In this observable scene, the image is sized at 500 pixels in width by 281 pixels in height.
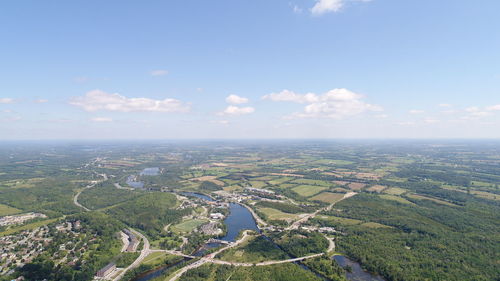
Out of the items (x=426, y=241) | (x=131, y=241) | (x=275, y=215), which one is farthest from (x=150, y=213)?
(x=426, y=241)

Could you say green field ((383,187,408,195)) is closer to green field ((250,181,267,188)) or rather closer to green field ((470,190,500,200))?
green field ((470,190,500,200))

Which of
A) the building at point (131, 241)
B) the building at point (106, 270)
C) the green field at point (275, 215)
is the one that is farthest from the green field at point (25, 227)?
the green field at point (275, 215)

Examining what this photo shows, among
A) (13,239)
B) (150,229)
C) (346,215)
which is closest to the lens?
(13,239)

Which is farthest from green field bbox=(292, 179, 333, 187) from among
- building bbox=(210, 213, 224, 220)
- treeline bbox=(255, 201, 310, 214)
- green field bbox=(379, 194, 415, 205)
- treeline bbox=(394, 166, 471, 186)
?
building bbox=(210, 213, 224, 220)

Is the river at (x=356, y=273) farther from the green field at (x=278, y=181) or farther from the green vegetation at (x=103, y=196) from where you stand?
the green vegetation at (x=103, y=196)

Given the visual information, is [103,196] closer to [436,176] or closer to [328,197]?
[328,197]

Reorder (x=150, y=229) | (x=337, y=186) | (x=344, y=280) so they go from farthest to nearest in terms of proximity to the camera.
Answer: (x=337, y=186), (x=150, y=229), (x=344, y=280)

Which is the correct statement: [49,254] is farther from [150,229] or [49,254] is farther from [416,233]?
[416,233]

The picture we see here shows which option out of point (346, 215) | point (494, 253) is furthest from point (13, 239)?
point (494, 253)
